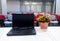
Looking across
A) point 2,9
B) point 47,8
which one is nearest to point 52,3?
point 47,8

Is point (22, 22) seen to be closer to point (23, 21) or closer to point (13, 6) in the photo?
point (23, 21)

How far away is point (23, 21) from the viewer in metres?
1.69

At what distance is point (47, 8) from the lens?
926 centimetres

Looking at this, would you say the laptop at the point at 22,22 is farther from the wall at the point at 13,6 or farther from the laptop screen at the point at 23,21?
the wall at the point at 13,6

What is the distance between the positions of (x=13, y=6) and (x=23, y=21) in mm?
7830

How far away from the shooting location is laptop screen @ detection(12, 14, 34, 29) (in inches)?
65.9

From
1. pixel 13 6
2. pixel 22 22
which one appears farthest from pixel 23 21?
pixel 13 6

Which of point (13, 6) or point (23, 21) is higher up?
point (13, 6)

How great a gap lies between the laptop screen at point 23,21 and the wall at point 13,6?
764cm

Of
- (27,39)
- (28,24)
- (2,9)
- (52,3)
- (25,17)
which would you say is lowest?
(27,39)

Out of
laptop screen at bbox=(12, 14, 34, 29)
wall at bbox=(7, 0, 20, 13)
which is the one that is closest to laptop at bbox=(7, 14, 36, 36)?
laptop screen at bbox=(12, 14, 34, 29)

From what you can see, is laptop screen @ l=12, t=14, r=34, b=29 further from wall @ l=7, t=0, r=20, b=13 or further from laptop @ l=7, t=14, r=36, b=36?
wall @ l=7, t=0, r=20, b=13

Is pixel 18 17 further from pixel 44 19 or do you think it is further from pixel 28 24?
pixel 44 19

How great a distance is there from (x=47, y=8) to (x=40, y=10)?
653 millimetres
